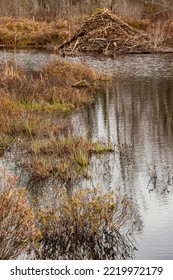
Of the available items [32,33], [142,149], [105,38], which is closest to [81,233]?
[142,149]

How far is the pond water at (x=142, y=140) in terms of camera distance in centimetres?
886

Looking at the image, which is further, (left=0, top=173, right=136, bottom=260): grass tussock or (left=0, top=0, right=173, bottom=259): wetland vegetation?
(left=0, top=173, right=136, bottom=260): grass tussock

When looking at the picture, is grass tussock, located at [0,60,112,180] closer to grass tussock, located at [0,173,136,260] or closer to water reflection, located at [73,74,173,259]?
water reflection, located at [73,74,173,259]

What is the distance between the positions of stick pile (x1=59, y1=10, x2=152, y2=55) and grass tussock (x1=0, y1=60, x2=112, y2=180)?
1193cm

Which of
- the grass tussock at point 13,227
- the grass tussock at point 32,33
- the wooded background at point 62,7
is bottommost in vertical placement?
the grass tussock at point 32,33

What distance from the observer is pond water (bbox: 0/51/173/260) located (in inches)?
349

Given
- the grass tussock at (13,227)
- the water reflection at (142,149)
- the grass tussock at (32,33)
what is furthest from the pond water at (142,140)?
the grass tussock at (32,33)

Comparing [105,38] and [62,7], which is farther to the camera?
[62,7]

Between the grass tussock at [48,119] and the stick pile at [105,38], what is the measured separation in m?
11.9

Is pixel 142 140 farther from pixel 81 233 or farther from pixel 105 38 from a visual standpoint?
pixel 105 38

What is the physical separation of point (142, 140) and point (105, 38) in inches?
855

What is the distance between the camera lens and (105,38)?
1378 inches

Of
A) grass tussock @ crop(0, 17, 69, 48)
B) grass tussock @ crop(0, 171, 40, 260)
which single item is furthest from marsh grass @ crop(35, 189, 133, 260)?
grass tussock @ crop(0, 17, 69, 48)

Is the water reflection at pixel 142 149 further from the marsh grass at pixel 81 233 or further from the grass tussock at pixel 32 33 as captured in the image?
the grass tussock at pixel 32 33
